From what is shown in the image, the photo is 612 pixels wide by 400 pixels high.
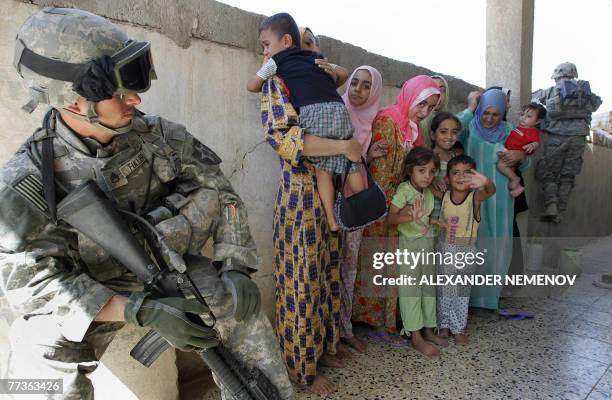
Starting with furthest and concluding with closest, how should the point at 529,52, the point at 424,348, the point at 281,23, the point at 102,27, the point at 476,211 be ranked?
the point at 529,52, the point at 476,211, the point at 424,348, the point at 281,23, the point at 102,27

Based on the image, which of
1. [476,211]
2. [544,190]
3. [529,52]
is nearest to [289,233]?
[476,211]

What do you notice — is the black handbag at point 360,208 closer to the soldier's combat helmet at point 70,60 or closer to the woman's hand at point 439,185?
the woman's hand at point 439,185

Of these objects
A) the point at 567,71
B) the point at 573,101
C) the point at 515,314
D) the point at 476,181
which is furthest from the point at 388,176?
the point at 567,71

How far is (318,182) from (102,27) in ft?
3.88

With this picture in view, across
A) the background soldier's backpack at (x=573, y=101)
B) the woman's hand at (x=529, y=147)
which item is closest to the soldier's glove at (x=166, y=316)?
the woman's hand at (x=529, y=147)

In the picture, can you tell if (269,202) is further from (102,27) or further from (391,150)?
(102,27)

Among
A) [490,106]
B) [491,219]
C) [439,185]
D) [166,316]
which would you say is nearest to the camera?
[166,316]

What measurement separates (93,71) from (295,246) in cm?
121

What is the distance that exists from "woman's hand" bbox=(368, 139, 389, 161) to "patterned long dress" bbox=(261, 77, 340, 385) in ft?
1.94

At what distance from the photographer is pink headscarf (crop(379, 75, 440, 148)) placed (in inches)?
95.6

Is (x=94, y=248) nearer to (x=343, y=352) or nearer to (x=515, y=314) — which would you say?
(x=343, y=352)

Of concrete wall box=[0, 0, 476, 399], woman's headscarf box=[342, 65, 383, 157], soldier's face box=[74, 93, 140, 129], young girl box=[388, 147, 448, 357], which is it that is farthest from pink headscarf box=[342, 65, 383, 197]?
soldier's face box=[74, 93, 140, 129]

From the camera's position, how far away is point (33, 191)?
1014 millimetres

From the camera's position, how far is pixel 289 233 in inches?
76.8
